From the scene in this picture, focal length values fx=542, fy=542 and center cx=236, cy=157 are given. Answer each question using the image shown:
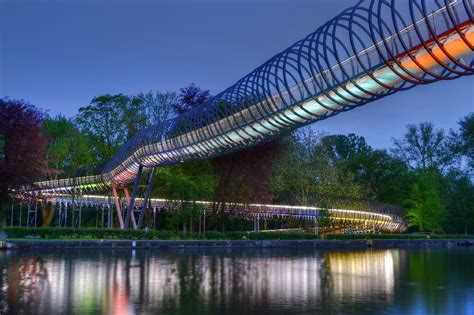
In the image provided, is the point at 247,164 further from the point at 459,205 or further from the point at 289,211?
the point at 459,205

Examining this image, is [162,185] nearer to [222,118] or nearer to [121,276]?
[222,118]

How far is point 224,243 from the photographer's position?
3903 cm

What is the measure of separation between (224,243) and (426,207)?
1316 inches

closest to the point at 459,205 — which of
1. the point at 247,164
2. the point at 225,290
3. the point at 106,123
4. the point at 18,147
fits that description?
the point at 247,164

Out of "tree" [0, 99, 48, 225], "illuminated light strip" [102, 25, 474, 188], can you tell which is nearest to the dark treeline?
"tree" [0, 99, 48, 225]

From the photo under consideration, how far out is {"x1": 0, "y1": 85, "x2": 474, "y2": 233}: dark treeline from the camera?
1569 inches

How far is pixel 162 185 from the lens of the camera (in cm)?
5191

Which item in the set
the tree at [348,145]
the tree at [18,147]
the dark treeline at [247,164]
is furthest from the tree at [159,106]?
the tree at [348,145]

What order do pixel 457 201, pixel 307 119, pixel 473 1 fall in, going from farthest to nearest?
pixel 457 201
pixel 307 119
pixel 473 1

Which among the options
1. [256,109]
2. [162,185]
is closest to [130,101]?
[162,185]

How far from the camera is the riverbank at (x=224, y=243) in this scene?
105 ft

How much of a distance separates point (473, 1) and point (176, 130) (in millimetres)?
24984

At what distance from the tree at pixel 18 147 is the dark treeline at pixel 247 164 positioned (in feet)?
0.23

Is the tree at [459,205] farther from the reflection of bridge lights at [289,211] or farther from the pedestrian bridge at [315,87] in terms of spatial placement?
the pedestrian bridge at [315,87]
